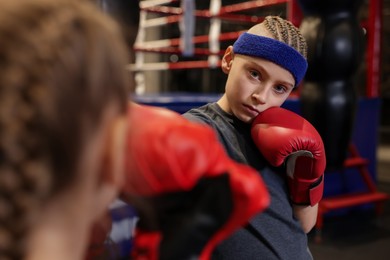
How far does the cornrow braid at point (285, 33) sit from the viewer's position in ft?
2.83

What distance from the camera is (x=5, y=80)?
31 centimetres

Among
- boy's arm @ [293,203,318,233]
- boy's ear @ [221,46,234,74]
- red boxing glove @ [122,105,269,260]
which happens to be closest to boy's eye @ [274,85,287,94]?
boy's ear @ [221,46,234,74]

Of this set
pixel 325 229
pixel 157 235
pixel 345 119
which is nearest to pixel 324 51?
pixel 345 119

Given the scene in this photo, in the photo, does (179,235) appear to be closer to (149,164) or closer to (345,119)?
(149,164)

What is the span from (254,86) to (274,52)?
0.23 feet

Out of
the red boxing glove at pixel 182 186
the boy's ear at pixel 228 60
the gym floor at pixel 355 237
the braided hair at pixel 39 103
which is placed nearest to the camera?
the braided hair at pixel 39 103

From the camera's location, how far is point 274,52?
83cm

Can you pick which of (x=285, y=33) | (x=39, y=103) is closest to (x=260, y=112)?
(x=285, y=33)

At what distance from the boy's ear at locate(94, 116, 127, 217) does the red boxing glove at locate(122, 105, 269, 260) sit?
0.04 meters

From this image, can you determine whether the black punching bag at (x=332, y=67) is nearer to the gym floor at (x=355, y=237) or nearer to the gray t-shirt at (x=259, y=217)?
the gym floor at (x=355, y=237)

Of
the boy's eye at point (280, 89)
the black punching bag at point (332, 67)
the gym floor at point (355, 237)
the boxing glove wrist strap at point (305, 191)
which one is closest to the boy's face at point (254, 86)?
the boy's eye at point (280, 89)

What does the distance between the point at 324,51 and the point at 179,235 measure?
1641mm

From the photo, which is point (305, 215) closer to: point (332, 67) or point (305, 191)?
point (305, 191)

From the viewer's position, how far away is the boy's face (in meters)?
0.84
